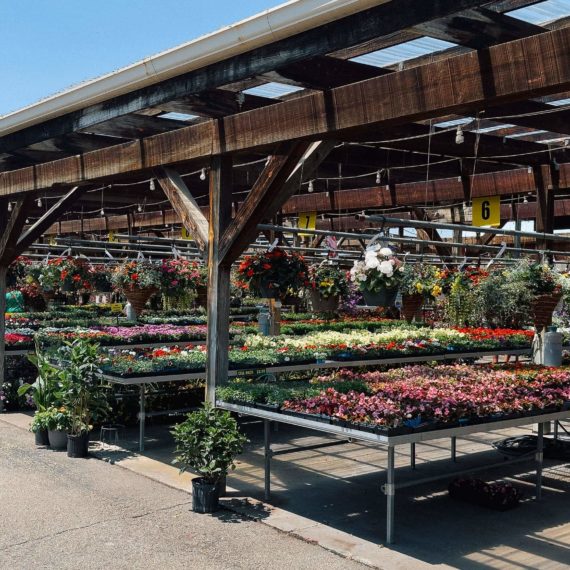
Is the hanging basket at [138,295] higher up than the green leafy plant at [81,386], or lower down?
higher up

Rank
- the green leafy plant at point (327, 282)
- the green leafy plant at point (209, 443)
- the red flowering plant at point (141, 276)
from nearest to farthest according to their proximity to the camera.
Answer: the green leafy plant at point (209, 443) → the red flowering plant at point (141, 276) → the green leafy plant at point (327, 282)

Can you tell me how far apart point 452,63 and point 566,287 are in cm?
794

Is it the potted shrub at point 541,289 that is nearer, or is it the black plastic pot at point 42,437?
the black plastic pot at point 42,437

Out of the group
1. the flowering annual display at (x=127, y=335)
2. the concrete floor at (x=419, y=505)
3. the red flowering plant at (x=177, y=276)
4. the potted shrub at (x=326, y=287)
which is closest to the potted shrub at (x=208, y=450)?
the concrete floor at (x=419, y=505)

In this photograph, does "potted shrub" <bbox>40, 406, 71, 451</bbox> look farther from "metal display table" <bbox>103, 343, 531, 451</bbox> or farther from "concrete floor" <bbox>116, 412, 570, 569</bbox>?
"concrete floor" <bbox>116, 412, 570, 569</bbox>

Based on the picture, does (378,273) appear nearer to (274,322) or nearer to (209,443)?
(209,443)

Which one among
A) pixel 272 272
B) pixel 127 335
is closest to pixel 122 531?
pixel 272 272

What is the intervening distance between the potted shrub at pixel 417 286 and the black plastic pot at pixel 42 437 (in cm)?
684

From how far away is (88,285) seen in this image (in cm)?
1602

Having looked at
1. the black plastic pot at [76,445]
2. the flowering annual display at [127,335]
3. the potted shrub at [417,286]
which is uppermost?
the potted shrub at [417,286]

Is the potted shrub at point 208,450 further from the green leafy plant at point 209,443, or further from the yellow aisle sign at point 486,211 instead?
the yellow aisle sign at point 486,211

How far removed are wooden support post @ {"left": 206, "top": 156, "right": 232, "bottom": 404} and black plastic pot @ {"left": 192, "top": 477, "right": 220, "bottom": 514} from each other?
85 centimetres

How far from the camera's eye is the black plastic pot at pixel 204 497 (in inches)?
250

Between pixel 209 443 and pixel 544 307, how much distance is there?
236 inches
